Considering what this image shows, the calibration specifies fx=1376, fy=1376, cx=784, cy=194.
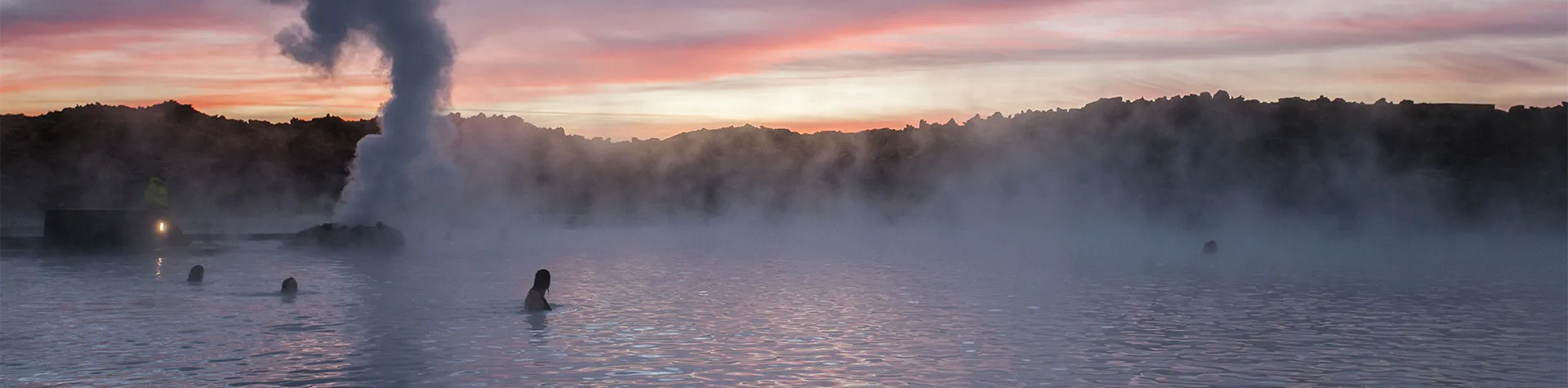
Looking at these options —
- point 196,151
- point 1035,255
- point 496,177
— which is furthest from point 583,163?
point 1035,255

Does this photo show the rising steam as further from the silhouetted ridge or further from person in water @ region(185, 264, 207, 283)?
the silhouetted ridge

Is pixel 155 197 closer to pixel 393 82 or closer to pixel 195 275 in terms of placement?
pixel 393 82

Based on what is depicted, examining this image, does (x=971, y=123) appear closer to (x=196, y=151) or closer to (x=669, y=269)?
(x=196, y=151)

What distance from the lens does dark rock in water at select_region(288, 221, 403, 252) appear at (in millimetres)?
52125

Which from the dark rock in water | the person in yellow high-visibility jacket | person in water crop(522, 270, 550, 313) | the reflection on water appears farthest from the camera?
the dark rock in water

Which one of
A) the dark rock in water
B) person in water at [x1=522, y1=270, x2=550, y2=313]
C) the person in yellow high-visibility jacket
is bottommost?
the dark rock in water

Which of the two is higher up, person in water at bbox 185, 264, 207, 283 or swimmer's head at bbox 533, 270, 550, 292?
swimmer's head at bbox 533, 270, 550, 292

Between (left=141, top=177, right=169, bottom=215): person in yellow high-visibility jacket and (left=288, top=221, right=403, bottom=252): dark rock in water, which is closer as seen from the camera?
(left=141, top=177, right=169, bottom=215): person in yellow high-visibility jacket

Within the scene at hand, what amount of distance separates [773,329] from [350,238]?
34725mm

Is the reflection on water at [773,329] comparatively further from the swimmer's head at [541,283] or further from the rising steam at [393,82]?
the rising steam at [393,82]

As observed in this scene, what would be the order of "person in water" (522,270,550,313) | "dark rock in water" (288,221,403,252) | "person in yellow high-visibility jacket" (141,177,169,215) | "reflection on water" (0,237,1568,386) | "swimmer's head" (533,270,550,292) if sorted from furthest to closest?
"dark rock in water" (288,221,403,252)
"person in yellow high-visibility jacket" (141,177,169,215)
"swimmer's head" (533,270,550,292)
"person in water" (522,270,550,313)
"reflection on water" (0,237,1568,386)

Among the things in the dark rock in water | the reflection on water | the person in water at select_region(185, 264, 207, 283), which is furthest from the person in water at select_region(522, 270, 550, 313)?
the dark rock in water

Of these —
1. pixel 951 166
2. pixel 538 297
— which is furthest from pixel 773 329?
pixel 951 166

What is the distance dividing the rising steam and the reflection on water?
17.6 m
